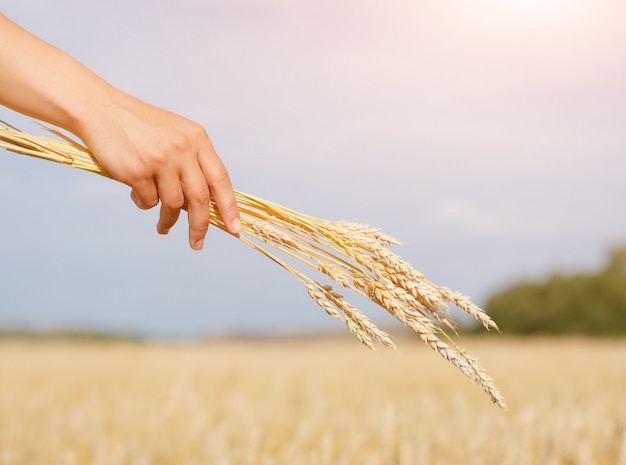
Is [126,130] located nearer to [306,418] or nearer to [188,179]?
[188,179]

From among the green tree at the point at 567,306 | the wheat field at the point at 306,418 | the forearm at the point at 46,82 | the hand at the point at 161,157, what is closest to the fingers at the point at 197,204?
the hand at the point at 161,157

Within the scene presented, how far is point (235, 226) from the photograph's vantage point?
1.67 meters

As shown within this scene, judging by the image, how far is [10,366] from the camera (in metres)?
7.23

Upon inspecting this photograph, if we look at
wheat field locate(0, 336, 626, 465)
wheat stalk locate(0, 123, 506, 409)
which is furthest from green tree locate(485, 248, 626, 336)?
wheat stalk locate(0, 123, 506, 409)

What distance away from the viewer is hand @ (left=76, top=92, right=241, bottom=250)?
5.33 feet

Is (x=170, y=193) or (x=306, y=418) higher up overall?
(x=170, y=193)

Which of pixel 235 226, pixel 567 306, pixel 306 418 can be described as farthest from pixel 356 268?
pixel 567 306

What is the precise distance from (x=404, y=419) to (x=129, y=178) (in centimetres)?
239

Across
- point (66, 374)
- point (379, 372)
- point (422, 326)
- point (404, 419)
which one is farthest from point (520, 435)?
point (66, 374)

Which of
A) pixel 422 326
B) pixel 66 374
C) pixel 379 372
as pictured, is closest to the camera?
pixel 422 326

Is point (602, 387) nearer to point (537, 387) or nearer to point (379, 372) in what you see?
point (537, 387)

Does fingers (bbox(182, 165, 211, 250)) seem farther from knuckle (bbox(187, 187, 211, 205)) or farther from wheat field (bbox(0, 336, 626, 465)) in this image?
wheat field (bbox(0, 336, 626, 465))

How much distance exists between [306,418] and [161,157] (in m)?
2.37

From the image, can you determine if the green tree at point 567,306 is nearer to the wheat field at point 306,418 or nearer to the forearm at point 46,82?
the wheat field at point 306,418
